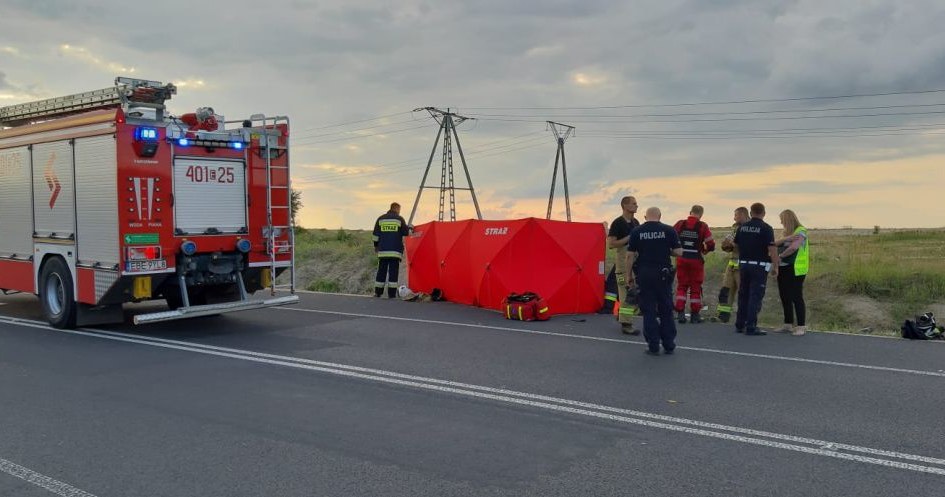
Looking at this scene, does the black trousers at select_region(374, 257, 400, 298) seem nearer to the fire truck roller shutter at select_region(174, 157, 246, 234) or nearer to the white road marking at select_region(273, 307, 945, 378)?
the white road marking at select_region(273, 307, 945, 378)

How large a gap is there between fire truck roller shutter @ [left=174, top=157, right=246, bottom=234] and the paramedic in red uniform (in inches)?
272

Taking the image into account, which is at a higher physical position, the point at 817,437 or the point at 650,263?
the point at 650,263

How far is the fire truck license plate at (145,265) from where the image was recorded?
10227 mm

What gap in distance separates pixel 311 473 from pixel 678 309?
858 centimetres

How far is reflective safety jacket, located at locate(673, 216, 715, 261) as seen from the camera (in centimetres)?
1234

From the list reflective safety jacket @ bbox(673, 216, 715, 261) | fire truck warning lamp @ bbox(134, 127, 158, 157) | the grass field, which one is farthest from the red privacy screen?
fire truck warning lamp @ bbox(134, 127, 158, 157)

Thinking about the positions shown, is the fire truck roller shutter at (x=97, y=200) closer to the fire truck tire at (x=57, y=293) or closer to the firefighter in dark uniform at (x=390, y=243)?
the fire truck tire at (x=57, y=293)

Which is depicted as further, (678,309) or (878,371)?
(678,309)

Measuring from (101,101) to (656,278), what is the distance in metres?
8.33

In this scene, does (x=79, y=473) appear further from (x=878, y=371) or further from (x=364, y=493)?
(x=878, y=371)

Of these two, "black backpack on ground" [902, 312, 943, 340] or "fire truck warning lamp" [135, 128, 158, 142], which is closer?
"fire truck warning lamp" [135, 128, 158, 142]

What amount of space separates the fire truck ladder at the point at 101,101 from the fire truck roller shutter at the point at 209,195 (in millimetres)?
947

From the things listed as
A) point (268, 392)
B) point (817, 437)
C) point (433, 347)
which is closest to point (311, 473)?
point (268, 392)

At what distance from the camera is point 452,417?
6.27 m
